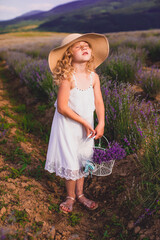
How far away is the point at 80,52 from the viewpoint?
1939 mm

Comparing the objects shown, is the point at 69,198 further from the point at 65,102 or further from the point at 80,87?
the point at 80,87

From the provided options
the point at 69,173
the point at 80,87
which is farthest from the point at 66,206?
the point at 80,87

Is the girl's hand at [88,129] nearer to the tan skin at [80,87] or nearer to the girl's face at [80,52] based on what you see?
the tan skin at [80,87]

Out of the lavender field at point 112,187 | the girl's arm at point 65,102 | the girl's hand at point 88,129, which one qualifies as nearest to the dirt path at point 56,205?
the lavender field at point 112,187

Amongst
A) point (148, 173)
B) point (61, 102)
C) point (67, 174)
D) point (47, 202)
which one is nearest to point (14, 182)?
point (47, 202)

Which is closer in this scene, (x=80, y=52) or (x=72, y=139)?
(x=80, y=52)

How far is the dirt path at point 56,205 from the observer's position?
1.82 metres

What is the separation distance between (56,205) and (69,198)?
16 centimetres

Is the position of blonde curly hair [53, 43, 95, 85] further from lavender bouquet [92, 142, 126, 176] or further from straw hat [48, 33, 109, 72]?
lavender bouquet [92, 142, 126, 176]

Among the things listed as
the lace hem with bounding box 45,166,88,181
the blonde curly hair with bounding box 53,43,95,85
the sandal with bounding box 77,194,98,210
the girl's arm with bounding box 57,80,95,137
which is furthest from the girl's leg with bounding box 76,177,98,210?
the blonde curly hair with bounding box 53,43,95,85

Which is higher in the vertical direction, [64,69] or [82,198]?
[64,69]

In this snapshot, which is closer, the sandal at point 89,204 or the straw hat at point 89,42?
the straw hat at point 89,42

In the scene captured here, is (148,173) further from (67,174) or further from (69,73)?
(69,73)

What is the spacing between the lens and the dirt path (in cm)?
182
